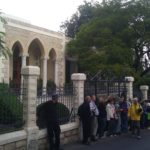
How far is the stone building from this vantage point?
87.5ft

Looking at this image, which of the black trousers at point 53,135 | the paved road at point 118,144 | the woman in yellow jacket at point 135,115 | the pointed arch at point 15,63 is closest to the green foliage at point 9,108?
the black trousers at point 53,135

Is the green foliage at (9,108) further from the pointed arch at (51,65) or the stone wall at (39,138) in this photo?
the pointed arch at (51,65)

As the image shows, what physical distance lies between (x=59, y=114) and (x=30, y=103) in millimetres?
2112

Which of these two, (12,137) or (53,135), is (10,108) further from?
A: (53,135)

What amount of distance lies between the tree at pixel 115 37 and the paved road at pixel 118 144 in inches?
523

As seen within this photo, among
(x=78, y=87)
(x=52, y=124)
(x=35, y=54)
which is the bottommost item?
(x=52, y=124)

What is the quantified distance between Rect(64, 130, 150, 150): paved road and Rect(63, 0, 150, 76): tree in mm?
13287

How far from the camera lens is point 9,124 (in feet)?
35.2

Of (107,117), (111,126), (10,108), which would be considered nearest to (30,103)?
(10,108)

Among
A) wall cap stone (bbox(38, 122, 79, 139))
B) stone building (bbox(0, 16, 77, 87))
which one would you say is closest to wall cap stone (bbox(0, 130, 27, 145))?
wall cap stone (bbox(38, 122, 79, 139))

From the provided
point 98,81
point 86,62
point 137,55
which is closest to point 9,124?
point 98,81

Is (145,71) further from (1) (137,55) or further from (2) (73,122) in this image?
(2) (73,122)

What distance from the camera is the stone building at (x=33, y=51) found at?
26.7 meters

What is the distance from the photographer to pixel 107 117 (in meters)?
14.5
